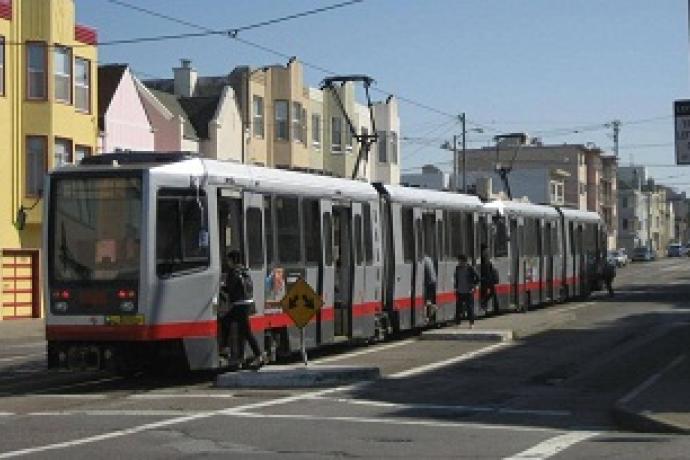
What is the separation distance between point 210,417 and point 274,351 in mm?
6081

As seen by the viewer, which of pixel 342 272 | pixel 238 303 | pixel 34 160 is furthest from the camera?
pixel 34 160

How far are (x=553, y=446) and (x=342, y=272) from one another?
11.4 m

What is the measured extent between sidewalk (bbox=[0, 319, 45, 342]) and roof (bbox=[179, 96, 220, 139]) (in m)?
15.3

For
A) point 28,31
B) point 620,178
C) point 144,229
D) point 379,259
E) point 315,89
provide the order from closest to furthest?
point 144,229
point 379,259
point 28,31
point 315,89
point 620,178

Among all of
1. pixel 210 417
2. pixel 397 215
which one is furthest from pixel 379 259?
pixel 210 417

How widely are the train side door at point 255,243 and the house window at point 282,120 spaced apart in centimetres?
4081

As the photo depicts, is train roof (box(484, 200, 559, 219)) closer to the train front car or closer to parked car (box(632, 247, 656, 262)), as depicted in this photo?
the train front car

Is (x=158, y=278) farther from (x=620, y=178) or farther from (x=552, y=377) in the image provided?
(x=620, y=178)

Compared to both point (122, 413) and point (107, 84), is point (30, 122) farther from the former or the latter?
point (122, 413)

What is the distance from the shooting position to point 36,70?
42.8 metres

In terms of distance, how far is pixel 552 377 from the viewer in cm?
2011

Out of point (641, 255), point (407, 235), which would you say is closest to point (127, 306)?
point (407, 235)

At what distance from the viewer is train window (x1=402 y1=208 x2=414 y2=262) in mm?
27656

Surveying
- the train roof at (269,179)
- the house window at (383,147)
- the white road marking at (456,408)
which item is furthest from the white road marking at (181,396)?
the house window at (383,147)
